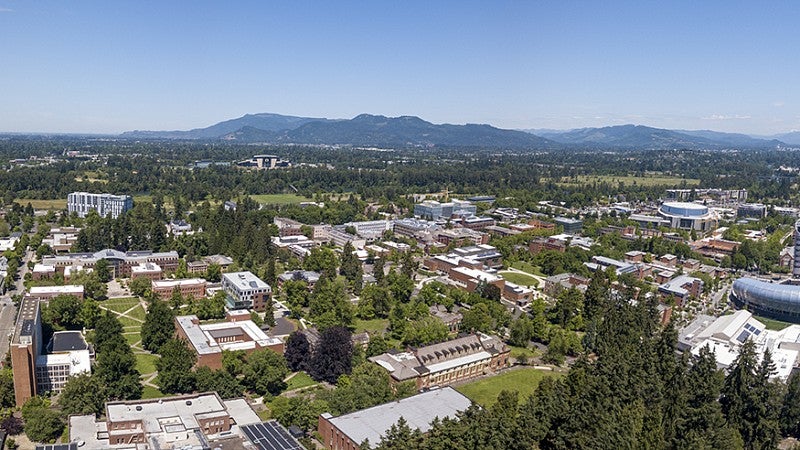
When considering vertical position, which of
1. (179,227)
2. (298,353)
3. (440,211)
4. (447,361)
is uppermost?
(440,211)

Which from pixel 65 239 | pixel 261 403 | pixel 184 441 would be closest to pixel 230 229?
pixel 65 239

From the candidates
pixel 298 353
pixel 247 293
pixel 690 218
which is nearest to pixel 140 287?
pixel 247 293

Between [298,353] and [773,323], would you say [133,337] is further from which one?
[773,323]

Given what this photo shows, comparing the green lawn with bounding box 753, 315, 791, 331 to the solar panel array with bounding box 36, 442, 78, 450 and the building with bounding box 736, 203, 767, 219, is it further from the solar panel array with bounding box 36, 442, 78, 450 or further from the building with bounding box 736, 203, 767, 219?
the building with bounding box 736, 203, 767, 219

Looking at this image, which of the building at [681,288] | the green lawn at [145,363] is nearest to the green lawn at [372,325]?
the green lawn at [145,363]

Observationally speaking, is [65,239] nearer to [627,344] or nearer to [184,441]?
[184,441]

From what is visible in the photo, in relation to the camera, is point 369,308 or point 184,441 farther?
point 369,308
